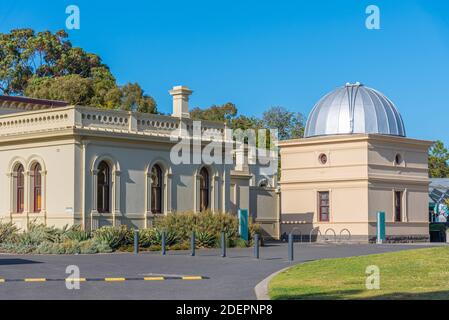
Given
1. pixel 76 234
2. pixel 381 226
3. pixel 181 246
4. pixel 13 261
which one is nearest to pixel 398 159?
pixel 381 226

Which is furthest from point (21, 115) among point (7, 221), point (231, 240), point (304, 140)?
point (304, 140)

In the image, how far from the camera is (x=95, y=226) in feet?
113

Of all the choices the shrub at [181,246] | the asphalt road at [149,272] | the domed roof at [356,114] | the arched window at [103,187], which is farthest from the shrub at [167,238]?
the domed roof at [356,114]

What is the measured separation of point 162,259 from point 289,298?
12.3m

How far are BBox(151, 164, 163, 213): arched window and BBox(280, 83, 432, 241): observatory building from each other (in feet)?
38.7

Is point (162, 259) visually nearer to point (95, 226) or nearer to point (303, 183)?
point (95, 226)

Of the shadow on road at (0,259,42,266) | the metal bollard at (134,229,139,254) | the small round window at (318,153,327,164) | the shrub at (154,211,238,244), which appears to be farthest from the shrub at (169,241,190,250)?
the small round window at (318,153,327,164)

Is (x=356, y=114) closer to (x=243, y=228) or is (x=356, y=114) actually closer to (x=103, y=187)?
(x=243, y=228)

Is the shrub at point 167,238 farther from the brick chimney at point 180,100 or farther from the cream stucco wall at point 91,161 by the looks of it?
the brick chimney at point 180,100

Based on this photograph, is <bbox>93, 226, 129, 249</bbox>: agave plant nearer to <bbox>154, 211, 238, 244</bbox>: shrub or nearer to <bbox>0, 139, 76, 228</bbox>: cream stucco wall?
<bbox>0, 139, 76, 228</bbox>: cream stucco wall

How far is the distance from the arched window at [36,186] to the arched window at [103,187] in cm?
238

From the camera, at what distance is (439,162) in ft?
267

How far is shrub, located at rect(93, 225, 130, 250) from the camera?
106 ft

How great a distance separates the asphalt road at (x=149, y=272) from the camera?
55.4 feet
